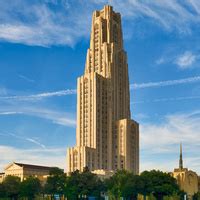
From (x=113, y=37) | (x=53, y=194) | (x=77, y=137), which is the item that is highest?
(x=113, y=37)

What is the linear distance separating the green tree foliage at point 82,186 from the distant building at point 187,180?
84.3 ft

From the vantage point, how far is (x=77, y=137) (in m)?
166

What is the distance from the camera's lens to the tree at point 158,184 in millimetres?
102637

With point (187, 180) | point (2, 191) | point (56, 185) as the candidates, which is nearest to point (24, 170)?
point (56, 185)

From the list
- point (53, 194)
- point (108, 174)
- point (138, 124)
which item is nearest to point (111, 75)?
point (138, 124)

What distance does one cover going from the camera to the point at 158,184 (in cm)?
10419

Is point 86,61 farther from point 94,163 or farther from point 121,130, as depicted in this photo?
point 94,163

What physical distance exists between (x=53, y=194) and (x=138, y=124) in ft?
223

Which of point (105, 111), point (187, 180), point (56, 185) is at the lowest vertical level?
point (56, 185)

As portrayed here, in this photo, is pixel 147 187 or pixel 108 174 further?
pixel 108 174

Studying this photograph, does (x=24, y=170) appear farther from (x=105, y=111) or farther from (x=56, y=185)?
(x=56, y=185)

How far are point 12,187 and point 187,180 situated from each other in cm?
4918

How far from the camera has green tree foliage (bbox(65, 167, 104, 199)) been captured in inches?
4188

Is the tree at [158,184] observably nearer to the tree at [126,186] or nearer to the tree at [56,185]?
the tree at [126,186]
